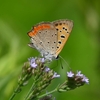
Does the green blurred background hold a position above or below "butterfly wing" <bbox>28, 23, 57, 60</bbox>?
above

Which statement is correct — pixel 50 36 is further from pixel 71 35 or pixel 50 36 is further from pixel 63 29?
pixel 71 35

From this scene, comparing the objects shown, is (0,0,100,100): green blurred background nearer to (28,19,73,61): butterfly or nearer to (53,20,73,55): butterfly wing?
(28,19,73,61): butterfly

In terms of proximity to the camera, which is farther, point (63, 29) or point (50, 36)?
point (50, 36)

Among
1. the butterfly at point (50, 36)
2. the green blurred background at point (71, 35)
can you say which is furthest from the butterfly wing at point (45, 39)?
the green blurred background at point (71, 35)

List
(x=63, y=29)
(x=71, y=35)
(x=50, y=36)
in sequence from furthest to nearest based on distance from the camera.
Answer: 1. (x=71, y=35)
2. (x=50, y=36)
3. (x=63, y=29)

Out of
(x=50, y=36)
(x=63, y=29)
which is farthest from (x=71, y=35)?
(x=63, y=29)

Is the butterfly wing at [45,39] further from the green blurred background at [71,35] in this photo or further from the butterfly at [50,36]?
the green blurred background at [71,35]

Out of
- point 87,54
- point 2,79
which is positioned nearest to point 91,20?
point 87,54

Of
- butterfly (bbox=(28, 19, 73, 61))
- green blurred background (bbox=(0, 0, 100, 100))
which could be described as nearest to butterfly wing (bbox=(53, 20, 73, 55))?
butterfly (bbox=(28, 19, 73, 61))

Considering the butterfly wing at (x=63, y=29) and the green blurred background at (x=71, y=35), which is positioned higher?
the green blurred background at (x=71, y=35)
